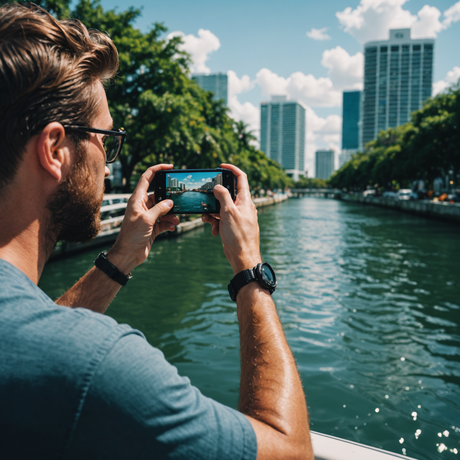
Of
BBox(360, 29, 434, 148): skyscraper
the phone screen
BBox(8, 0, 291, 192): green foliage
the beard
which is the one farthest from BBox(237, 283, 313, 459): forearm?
BBox(360, 29, 434, 148): skyscraper

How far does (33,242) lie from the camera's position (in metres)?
1.14

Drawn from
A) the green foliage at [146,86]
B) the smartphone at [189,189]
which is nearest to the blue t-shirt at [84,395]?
the smartphone at [189,189]

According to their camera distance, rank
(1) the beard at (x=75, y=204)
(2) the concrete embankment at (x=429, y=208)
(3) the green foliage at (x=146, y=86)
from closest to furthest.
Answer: (1) the beard at (x=75, y=204)
(3) the green foliage at (x=146, y=86)
(2) the concrete embankment at (x=429, y=208)

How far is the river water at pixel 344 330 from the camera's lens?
505 cm

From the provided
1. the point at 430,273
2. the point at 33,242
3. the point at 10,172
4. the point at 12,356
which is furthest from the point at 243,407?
the point at 430,273

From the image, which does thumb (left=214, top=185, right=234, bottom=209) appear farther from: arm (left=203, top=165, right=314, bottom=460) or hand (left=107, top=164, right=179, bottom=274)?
hand (left=107, top=164, right=179, bottom=274)

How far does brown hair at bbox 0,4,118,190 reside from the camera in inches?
40.9

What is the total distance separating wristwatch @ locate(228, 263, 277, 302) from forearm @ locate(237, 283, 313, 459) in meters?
0.07

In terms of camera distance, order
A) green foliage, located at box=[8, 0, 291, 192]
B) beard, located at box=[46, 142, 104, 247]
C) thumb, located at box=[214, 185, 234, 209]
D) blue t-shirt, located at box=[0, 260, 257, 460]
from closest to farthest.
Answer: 1. blue t-shirt, located at box=[0, 260, 257, 460]
2. beard, located at box=[46, 142, 104, 247]
3. thumb, located at box=[214, 185, 234, 209]
4. green foliage, located at box=[8, 0, 291, 192]

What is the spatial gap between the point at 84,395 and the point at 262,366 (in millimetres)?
521

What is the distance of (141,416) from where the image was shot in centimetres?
86

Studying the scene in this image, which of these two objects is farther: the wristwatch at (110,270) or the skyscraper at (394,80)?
the skyscraper at (394,80)

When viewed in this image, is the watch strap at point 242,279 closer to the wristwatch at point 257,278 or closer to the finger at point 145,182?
the wristwatch at point 257,278

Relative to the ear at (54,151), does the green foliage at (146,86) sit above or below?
above
